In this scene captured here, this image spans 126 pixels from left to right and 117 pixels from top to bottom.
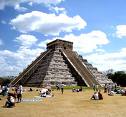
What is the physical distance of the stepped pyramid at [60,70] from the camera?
224ft

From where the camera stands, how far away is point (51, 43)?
8456 cm

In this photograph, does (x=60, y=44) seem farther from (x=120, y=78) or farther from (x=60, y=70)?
(x=120, y=78)

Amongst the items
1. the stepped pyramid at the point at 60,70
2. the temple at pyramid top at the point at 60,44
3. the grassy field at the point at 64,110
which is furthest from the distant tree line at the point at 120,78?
the grassy field at the point at 64,110

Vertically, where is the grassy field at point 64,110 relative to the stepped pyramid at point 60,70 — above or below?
below

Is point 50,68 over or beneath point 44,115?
over

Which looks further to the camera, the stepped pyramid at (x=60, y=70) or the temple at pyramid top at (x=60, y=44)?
the temple at pyramid top at (x=60, y=44)

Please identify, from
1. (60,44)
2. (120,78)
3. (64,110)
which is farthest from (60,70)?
(64,110)

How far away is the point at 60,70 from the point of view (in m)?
72.1

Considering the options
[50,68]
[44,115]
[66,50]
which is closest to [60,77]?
[50,68]

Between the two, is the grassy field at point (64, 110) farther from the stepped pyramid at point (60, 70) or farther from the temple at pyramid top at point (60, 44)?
the temple at pyramid top at point (60, 44)

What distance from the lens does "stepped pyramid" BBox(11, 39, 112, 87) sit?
68.3 metres

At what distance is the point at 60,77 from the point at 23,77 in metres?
15.8

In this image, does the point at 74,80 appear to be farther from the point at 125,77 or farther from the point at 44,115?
the point at 44,115

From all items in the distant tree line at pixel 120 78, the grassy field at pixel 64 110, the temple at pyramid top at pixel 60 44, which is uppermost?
the temple at pyramid top at pixel 60 44
